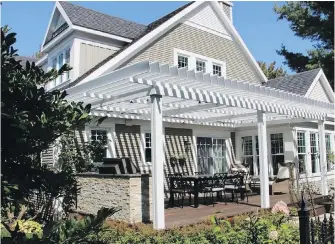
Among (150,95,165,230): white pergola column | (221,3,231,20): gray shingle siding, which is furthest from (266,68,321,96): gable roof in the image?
(150,95,165,230): white pergola column

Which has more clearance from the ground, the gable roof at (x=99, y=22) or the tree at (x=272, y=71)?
the tree at (x=272, y=71)

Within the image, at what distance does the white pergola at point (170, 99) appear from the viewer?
7695mm

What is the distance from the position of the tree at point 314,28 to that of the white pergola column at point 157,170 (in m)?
22.5

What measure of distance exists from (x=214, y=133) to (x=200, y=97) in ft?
26.5

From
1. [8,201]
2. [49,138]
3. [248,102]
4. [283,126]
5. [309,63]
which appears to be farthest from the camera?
[309,63]

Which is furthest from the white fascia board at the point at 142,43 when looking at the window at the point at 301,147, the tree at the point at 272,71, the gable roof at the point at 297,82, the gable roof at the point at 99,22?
the tree at the point at 272,71

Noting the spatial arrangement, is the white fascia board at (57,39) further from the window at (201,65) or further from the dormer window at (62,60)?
the window at (201,65)

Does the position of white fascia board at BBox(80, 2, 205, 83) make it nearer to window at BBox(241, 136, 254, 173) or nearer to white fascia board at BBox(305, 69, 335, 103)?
window at BBox(241, 136, 254, 173)

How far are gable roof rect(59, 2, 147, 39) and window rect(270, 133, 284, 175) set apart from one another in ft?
25.8

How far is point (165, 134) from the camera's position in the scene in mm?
14688

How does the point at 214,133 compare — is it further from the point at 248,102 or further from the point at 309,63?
the point at 309,63

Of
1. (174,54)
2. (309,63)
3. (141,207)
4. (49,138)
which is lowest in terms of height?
(141,207)

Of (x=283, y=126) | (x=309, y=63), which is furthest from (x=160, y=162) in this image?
(x=309, y=63)

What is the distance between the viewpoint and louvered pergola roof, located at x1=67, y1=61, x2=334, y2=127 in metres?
7.85
